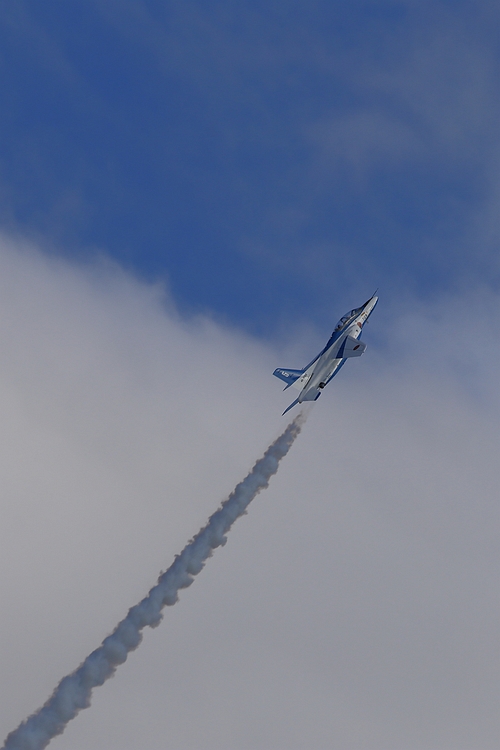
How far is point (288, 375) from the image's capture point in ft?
422

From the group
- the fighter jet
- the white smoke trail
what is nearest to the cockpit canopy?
the fighter jet

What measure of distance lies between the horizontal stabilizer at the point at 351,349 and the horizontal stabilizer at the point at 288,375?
17.8 ft

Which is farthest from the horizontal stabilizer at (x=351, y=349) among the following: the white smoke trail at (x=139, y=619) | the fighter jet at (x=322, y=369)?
the white smoke trail at (x=139, y=619)

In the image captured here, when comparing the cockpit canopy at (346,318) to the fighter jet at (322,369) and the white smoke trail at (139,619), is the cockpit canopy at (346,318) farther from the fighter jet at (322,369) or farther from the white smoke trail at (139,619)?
the white smoke trail at (139,619)

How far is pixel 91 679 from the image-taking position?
115562mm

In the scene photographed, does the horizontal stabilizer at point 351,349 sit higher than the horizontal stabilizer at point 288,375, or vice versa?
the horizontal stabilizer at point 351,349

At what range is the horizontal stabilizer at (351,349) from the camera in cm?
12719

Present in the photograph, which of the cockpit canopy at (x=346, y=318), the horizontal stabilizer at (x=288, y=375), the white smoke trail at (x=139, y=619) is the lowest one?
the white smoke trail at (x=139, y=619)

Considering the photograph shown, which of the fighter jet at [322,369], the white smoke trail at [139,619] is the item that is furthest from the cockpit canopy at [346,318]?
the white smoke trail at [139,619]

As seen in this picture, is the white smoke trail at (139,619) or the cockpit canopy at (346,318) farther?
the cockpit canopy at (346,318)

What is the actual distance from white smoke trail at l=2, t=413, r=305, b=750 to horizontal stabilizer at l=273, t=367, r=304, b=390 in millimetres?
4634

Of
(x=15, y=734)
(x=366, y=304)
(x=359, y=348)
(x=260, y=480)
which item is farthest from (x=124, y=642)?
(x=366, y=304)

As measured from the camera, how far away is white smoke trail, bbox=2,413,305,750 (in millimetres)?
112562

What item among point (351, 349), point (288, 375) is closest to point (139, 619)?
point (288, 375)
